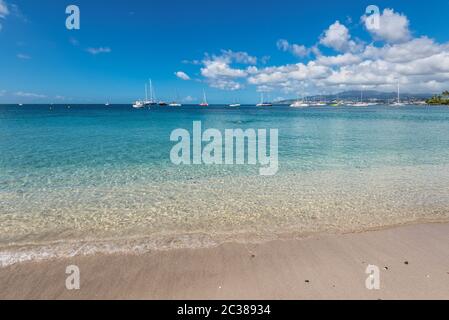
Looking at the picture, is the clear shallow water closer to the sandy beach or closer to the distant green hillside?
the sandy beach

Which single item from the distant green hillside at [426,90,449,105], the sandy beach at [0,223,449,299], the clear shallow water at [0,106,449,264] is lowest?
the sandy beach at [0,223,449,299]

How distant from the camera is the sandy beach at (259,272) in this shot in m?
4.36

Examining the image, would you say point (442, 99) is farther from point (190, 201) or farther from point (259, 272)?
point (259, 272)

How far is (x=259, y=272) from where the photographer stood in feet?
16.1

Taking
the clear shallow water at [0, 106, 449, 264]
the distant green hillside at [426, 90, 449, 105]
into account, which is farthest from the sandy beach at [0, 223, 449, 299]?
the distant green hillside at [426, 90, 449, 105]

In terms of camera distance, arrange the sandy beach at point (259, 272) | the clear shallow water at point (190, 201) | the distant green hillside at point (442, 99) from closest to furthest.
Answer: the sandy beach at point (259, 272)
the clear shallow water at point (190, 201)
the distant green hillside at point (442, 99)

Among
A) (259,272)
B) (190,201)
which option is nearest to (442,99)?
(190,201)

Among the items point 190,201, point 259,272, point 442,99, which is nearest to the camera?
point 259,272

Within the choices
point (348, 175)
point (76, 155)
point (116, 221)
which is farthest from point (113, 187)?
point (348, 175)

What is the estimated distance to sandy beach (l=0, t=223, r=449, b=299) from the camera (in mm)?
4363

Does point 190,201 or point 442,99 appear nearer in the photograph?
point 190,201

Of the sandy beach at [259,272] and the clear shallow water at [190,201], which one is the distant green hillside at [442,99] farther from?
the sandy beach at [259,272]

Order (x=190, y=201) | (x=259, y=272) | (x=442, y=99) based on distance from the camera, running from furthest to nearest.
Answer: (x=442, y=99)
(x=190, y=201)
(x=259, y=272)

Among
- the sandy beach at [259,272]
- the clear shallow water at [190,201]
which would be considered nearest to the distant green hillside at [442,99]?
the clear shallow water at [190,201]
